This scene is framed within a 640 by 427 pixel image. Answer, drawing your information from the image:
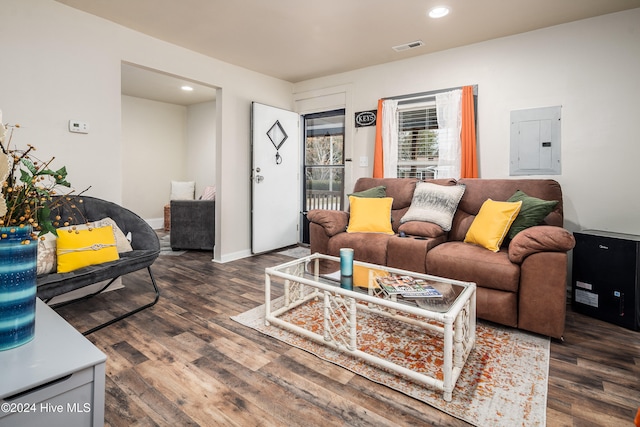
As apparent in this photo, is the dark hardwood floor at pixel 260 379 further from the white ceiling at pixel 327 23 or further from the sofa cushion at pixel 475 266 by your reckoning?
the white ceiling at pixel 327 23

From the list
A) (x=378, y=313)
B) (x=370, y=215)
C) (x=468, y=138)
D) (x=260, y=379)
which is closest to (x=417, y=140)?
(x=468, y=138)

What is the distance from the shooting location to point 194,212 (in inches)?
184

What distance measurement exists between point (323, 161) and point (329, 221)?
70.8 inches

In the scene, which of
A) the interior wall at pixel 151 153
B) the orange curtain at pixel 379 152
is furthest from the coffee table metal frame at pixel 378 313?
the interior wall at pixel 151 153

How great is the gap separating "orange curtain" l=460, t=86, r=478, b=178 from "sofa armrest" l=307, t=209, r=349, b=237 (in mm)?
1347

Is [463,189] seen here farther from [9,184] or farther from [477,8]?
[9,184]

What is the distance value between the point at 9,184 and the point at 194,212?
147 inches

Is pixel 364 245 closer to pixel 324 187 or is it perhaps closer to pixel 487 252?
pixel 487 252

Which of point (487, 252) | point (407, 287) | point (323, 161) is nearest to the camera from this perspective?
point (407, 287)

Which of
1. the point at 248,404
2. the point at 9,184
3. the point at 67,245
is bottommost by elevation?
the point at 248,404

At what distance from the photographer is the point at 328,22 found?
119 inches

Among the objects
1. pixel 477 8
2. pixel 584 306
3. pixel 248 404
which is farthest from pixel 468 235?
pixel 248 404

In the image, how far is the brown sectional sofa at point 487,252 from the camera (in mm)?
2125

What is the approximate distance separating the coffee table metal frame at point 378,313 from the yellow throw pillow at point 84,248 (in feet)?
3.98
